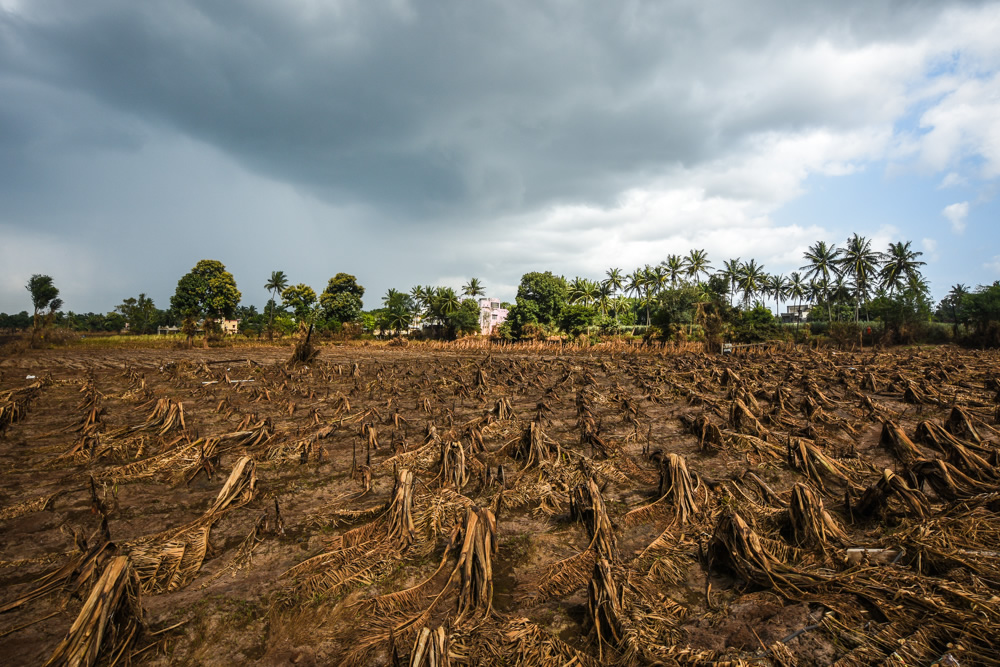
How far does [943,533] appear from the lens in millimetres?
Answer: 4715

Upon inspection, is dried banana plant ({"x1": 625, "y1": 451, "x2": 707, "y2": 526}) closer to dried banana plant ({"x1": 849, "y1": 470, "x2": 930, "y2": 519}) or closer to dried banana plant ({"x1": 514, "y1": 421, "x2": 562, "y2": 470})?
dried banana plant ({"x1": 849, "y1": 470, "x2": 930, "y2": 519})

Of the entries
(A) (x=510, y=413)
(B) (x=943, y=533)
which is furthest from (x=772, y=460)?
(A) (x=510, y=413)

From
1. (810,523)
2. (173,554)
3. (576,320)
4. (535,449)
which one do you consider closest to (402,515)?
(173,554)

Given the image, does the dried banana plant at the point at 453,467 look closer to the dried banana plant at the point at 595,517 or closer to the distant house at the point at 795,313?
the dried banana plant at the point at 595,517

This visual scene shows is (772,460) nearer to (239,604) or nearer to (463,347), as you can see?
(239,604)

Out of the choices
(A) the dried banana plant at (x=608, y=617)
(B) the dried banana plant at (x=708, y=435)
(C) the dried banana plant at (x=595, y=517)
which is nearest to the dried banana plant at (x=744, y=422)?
(B) the dried banana plant at (x=708, y=435)

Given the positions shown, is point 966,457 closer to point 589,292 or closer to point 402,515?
point 402,515

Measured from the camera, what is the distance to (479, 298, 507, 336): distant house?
81.6 m

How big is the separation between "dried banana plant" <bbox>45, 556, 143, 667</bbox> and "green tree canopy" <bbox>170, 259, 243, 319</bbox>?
67.6 meters

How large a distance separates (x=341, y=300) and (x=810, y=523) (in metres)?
68.8

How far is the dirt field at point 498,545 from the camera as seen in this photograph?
3621mm

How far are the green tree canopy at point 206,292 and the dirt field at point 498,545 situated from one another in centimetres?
5871

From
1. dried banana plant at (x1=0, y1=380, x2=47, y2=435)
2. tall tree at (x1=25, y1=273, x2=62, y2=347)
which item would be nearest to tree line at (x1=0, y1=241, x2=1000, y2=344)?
tall tree at (x1=25, y1=273, x2=62, y2=347)

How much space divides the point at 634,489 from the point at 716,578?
2.76 m
